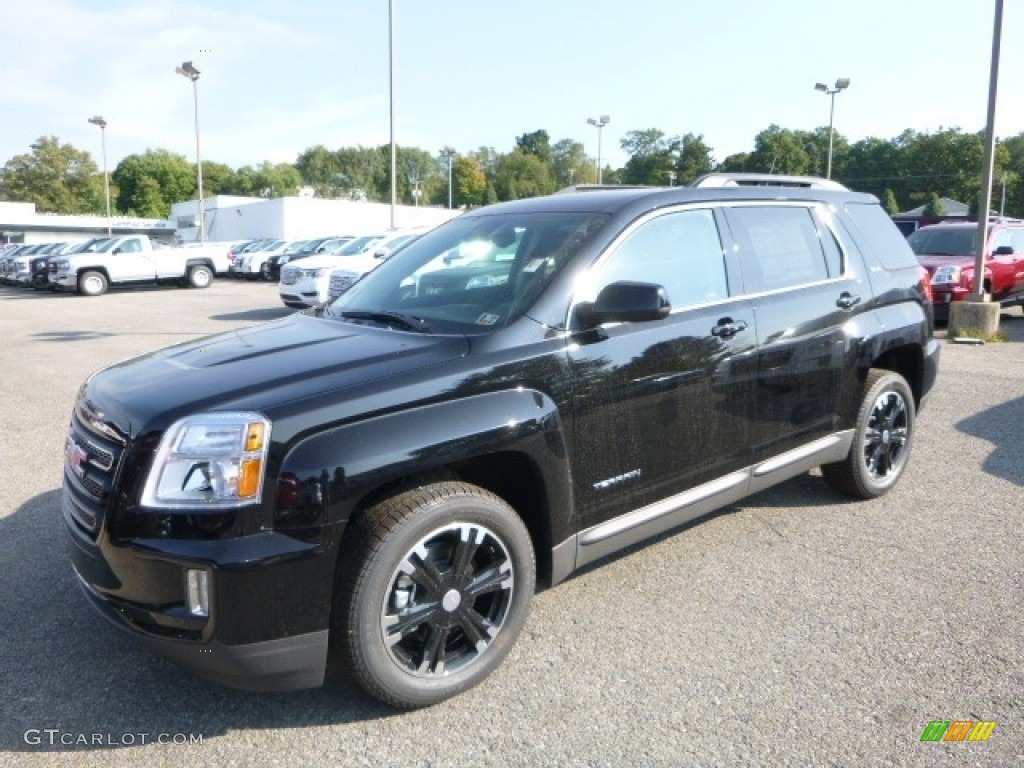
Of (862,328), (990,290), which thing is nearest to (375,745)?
(862,328)

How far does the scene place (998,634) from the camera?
3.45m

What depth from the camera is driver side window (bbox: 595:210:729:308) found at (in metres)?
3.68

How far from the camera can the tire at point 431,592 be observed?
2.77m

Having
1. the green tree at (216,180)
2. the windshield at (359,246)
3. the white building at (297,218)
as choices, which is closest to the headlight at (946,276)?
the windshield at (359,246)

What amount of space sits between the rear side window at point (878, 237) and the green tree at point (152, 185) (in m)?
120

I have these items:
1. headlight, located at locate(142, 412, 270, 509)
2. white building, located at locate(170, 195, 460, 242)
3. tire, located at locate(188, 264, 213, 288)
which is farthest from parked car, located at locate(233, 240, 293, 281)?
white building, located at locate(170, 195, 460, 242)

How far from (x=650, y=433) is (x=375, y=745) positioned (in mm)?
1662

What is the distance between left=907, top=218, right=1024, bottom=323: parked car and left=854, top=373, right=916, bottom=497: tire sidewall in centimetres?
848

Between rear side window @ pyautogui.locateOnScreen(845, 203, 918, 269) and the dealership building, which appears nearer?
rear side window @ pyautogui.locateOnScreen(845, 203, 918, 269)

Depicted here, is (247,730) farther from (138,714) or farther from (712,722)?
(712,722)

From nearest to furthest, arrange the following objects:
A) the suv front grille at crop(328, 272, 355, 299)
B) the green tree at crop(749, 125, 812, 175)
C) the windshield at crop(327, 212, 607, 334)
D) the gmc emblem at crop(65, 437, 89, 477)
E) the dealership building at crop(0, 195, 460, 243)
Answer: the gmc emblem at crop(65, 437, 89, 477)
the windshield at crop(327, 212, 607, 334)
the suv front grille at crop(328, 272, 355, 299)
the dealership building at crop(0, 195, 460, 243)
the green tree at crop(749, 125, 812, 175)

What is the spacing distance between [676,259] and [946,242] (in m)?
12.3

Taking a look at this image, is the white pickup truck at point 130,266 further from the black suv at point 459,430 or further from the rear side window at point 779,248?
the rear side window at point 779,248

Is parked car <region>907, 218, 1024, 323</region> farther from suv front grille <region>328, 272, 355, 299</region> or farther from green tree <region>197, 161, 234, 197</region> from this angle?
green tree <region>197, 161, 234, 197</region>
